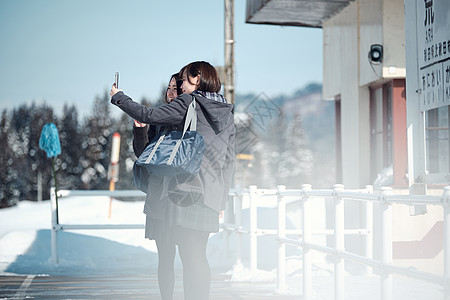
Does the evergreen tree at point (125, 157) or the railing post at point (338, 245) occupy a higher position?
the evergreen tree at point (125, 157)

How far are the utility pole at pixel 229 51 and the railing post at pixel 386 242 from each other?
650 centimetres

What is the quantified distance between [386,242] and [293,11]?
6.48m

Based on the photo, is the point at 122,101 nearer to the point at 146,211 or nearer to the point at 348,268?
the point at 146,211

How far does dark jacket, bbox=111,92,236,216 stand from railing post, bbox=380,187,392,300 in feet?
3.44

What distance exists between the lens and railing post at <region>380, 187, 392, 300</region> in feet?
11.6

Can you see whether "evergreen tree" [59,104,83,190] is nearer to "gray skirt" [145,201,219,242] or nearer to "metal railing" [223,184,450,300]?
"metal railing" [223,184,450,300]

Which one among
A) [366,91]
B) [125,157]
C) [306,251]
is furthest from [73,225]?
[125,157]

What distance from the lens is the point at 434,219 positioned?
7137mm

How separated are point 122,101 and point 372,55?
5.23m

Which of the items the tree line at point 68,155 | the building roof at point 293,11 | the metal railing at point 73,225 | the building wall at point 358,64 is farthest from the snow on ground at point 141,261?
the tree line at point 68,155

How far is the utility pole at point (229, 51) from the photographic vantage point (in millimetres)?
10059

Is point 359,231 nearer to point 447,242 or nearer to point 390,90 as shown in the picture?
point 390,90

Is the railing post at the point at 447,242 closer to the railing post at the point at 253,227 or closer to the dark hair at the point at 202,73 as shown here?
the dark hair at the point at 202,73

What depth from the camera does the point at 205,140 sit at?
122 inches
